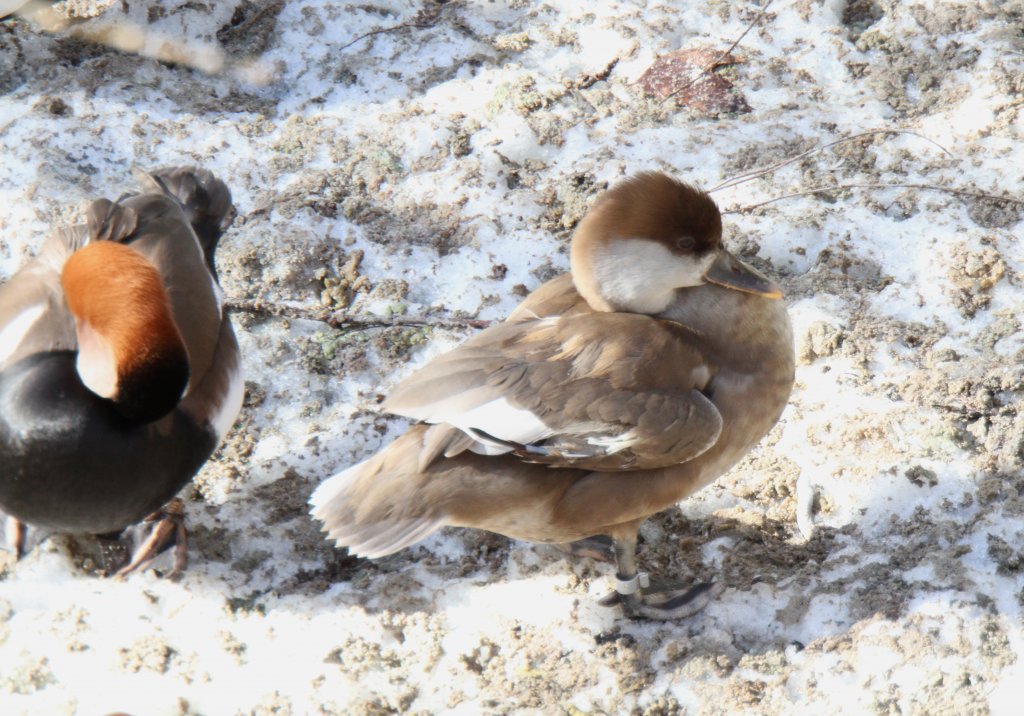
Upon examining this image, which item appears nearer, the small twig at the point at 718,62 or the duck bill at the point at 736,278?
the duck bill at the point at 736,278

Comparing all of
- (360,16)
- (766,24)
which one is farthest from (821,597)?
(360,16)

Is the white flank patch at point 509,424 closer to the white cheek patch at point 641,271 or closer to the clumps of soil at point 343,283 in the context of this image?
the white cheek patch at point 641,271

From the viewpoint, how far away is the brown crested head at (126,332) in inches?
106

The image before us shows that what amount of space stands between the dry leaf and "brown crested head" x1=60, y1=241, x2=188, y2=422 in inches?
85.2

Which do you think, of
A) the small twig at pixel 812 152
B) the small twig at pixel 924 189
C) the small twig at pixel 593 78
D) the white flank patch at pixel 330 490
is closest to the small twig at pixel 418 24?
the small twig at pixel 593 78

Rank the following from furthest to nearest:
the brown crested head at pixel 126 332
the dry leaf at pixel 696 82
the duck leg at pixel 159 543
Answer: the dry leaf at pixel 696 82, the duck leg at pixel 159 543, the brown crested head at pixel 126 332

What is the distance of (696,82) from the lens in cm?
405

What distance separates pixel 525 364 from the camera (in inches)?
105

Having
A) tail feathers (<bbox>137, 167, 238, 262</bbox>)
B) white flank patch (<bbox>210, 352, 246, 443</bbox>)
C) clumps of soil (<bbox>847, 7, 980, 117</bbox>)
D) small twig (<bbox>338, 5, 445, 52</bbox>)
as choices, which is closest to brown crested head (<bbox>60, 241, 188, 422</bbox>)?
white flank patch (<bbox>210, 352, 246, 443</bbox>)

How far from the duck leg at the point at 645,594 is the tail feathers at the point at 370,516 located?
0.55 meters

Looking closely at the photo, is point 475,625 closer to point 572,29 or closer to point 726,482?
point 726,482

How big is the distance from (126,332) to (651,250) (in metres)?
1.41

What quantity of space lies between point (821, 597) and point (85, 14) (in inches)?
141

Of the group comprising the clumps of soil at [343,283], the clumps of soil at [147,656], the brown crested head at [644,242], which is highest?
the brown crested head at [644,242]
